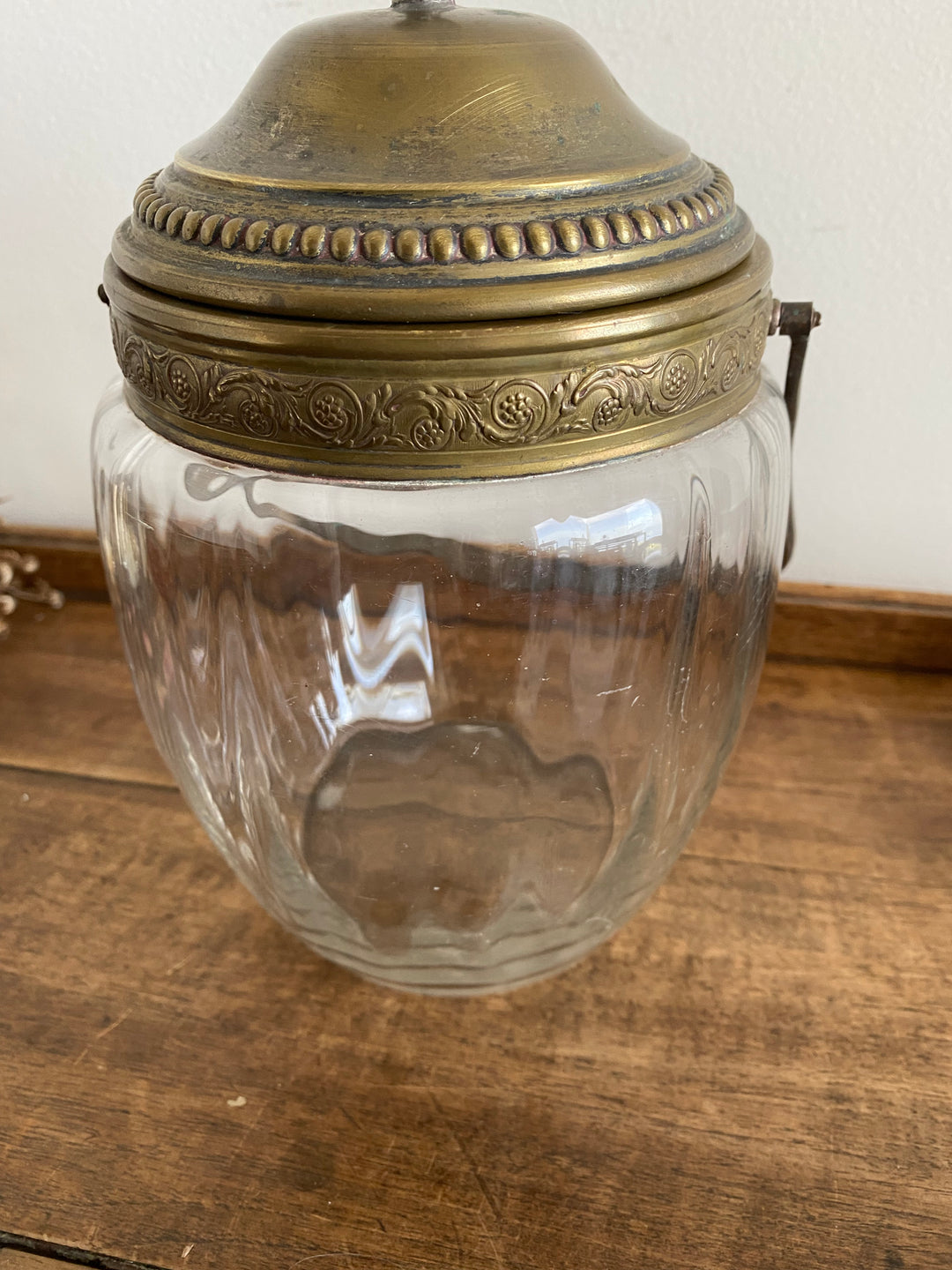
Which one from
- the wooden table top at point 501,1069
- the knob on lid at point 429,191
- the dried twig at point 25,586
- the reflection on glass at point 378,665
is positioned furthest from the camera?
the dried twig at point 25,586

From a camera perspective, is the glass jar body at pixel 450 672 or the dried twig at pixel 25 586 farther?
the dried twig at pixel 25 586

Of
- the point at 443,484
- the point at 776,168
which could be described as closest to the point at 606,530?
the point at 443,484

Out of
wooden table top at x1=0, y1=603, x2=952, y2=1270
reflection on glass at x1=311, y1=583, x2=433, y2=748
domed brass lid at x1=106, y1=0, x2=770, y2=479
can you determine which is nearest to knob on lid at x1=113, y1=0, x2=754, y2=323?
domed brass lid at x1=106, y1=0, x2=770, y2=479

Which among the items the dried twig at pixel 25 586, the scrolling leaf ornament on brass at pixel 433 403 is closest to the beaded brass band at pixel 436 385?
the scrolling leaf ornament on brass at pixel 433 403

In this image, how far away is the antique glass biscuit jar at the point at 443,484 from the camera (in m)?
0.35

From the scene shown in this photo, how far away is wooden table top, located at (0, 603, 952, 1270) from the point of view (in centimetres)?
45

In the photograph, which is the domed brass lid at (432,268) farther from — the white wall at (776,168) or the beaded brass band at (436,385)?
the white wall at (776,168)

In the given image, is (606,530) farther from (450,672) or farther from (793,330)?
(450,672)

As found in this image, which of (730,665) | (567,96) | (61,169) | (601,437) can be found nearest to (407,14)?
(567,96)

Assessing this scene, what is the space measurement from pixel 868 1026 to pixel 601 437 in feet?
1.15

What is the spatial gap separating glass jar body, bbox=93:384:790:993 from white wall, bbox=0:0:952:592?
258mm

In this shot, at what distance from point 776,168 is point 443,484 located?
42cm

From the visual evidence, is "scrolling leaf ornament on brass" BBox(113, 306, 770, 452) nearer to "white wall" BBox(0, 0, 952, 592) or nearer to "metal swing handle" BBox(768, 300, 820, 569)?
"metal swing handle" BBox(768, 300, 820, 569)

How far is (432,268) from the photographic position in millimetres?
333
